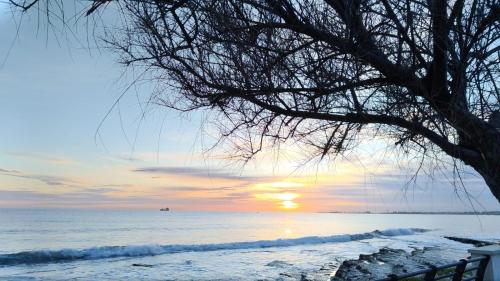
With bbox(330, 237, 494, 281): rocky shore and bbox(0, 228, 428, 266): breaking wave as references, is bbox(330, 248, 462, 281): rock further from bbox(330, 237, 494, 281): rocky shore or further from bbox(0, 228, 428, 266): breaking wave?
bbox(0, 228, 428, 266): breaking wave

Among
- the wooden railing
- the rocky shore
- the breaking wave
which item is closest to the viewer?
the wooden railing

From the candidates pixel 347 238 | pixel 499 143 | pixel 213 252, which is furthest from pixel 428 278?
pixel 347 238

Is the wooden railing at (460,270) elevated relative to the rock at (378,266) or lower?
elevated

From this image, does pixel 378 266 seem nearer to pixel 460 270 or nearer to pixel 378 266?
pixel 378 266

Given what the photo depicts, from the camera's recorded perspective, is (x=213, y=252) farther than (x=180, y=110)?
Yes

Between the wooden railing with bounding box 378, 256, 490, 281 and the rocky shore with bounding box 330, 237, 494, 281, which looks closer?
the wooden railing with bounding box 378, 256, 490, 281

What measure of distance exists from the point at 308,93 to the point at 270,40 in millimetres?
652

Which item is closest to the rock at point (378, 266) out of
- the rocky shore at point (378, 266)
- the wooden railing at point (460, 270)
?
the rocky shore at point (378, 266)

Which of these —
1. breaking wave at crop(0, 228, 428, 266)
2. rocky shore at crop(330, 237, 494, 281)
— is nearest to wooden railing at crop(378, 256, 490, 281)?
rocky shore at crop(330, 237, 494, 281)

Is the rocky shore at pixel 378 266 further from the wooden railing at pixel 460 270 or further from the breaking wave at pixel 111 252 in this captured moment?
the breaking wave at pixel 111 252

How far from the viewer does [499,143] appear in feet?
14.3

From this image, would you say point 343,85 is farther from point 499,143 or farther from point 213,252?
point 213,252

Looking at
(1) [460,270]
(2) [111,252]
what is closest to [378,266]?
(1) [460,270]

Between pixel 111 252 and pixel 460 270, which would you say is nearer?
pixel 460 270
